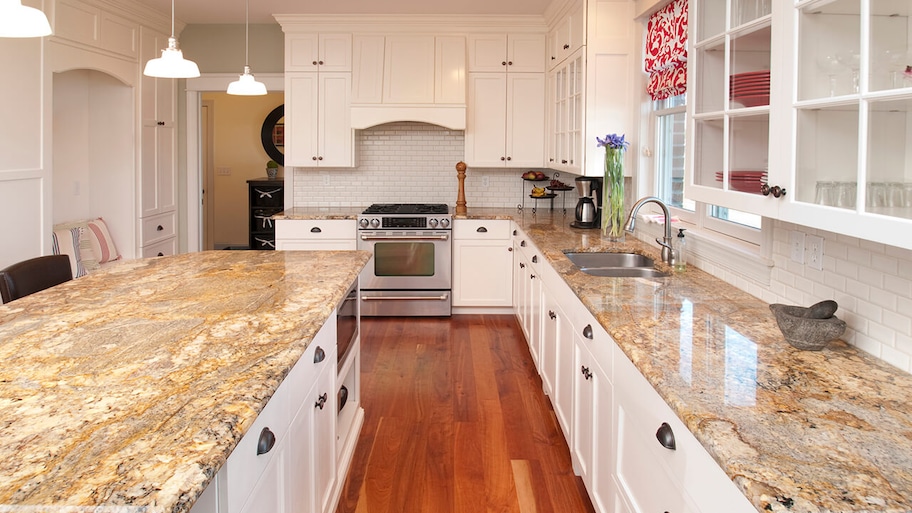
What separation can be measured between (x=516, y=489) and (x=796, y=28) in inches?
79.8

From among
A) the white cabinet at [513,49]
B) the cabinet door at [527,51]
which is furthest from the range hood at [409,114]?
the cabinet door at [527,51]

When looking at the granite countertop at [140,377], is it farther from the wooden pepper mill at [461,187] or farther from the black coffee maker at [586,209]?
the wooden pepper mill at [461,187]

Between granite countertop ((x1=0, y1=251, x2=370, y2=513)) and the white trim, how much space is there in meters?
3.76

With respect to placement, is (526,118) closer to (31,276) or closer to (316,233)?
(316,233)

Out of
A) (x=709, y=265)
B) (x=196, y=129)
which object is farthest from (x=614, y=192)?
(x=196, y=129)

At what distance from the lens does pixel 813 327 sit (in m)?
1.81

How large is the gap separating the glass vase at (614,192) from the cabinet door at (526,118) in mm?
1804

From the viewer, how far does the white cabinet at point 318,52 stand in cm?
588

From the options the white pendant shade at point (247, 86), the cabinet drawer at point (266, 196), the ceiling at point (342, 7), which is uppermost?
the ceiling at point (342, 7)

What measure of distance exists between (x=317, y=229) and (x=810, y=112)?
4.55m

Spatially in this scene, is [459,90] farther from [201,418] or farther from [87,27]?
[201,418]

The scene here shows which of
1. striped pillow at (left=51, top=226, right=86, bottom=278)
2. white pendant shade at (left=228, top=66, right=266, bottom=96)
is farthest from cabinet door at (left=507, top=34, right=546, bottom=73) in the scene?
striped pillow at (left=51, top=226, right=86, bottom=278)

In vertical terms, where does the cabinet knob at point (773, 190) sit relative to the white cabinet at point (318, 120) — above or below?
below

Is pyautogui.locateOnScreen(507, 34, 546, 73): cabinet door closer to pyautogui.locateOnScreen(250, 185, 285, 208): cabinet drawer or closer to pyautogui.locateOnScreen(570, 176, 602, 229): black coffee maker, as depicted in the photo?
pyautogui.locateOnScreen(570, 176, 602, 229): black coffee maker
